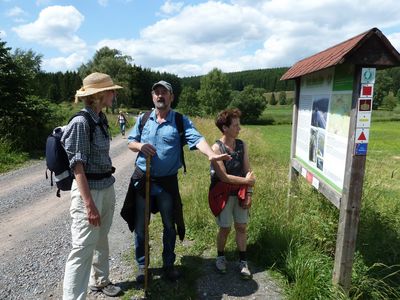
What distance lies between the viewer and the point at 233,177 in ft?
12.0

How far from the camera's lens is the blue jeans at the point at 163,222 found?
359 centimetres

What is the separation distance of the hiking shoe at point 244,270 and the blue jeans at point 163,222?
75cm

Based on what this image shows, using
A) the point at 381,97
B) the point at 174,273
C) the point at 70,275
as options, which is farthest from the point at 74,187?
the point at 381,97

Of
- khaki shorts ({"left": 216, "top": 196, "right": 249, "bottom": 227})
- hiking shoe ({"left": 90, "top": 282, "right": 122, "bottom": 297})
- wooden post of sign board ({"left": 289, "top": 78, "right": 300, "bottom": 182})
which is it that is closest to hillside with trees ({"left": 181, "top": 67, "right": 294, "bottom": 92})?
wooden post of sign board ({"left": 289, "top": 78, "right": 300, "bottom": 182})

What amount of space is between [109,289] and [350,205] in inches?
98.1

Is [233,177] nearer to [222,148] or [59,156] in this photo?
[222,148]

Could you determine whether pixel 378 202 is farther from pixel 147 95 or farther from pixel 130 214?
pixel 147 95

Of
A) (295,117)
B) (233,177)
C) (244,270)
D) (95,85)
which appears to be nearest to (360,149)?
(233,177)

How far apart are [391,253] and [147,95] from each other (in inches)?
2780

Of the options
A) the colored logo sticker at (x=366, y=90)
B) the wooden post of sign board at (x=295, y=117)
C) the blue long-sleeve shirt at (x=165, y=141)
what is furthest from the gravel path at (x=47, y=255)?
the colored logo sticker at (x=366, y=90)

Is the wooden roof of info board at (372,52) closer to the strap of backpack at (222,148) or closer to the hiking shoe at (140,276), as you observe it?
the strap of backpack at (222,148)

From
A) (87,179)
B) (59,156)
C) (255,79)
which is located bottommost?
(87,179)

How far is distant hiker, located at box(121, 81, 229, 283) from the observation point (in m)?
3.42

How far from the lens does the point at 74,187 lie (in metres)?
3.04
